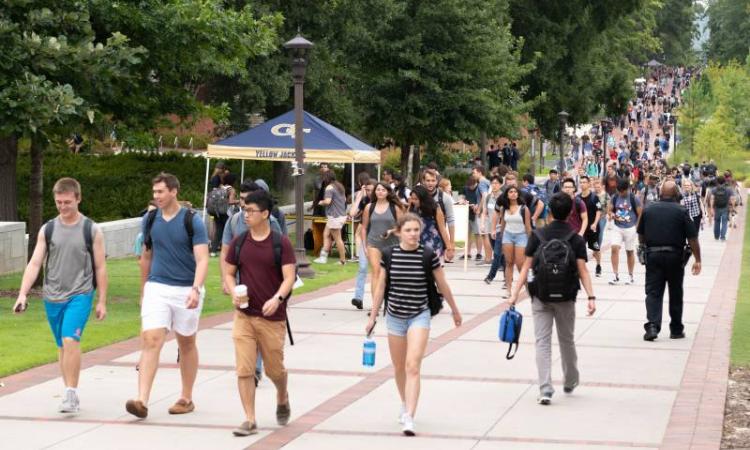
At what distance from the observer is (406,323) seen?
9641 mm

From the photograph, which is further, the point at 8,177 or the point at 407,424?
the point at 8,177

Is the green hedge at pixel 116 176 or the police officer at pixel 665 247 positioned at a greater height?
the green hedge at pixel 116 176

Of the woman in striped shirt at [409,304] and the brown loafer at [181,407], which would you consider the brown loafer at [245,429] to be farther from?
the woman in striped shirt at [409,304]

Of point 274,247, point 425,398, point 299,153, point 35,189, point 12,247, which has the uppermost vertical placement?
point 299,153

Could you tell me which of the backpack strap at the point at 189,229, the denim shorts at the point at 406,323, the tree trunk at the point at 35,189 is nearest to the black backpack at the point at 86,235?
the backpack strap at the point at 189,229

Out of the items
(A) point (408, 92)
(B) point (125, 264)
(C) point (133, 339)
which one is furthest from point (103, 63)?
(A) point (408, 92)

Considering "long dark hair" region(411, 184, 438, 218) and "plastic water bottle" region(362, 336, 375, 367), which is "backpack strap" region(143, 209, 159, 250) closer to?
"plastic water bottle" region(362, 336, 375, 367)

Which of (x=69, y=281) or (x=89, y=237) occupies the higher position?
(x=89, y=237)

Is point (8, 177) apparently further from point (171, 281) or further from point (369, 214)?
point (171, 281)

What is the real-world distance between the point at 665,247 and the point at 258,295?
6082mm

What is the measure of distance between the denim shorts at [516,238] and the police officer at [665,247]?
12.9 feet

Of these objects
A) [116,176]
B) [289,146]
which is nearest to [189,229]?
[289,146]

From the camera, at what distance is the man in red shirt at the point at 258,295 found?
934cm

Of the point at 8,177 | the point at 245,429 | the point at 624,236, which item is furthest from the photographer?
the point at 8,177
